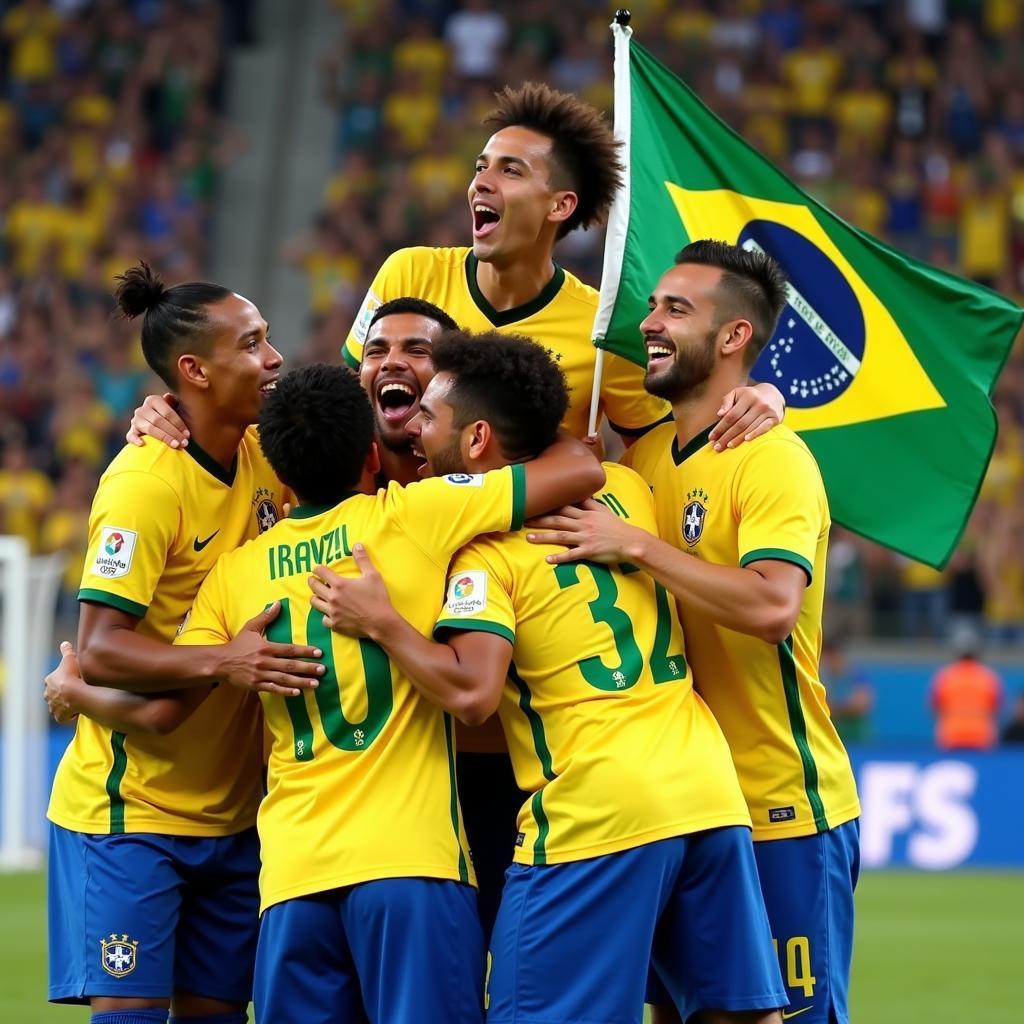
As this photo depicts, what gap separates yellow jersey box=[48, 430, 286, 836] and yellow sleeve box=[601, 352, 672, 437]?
1.16m

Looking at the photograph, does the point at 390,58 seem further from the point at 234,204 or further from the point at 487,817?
the point at 487,817

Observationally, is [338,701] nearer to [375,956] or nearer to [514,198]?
[375,956]

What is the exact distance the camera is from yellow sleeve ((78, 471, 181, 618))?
4746 millimetres

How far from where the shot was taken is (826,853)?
491cm

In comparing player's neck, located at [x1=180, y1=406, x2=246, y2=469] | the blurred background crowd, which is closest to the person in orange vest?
the blurred background crowd

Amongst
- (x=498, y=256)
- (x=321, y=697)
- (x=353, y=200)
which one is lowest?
(x=321, y=697)

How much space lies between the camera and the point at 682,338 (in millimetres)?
4961

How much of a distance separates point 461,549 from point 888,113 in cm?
1599

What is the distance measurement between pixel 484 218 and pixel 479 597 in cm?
151

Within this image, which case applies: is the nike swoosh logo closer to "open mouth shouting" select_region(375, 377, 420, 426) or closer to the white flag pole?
"open mouth shouting" select_region(375, 377, 420, 426)

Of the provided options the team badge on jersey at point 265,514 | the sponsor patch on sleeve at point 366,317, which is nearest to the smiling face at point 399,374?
the sponsor patch on sleeve at point 366,317

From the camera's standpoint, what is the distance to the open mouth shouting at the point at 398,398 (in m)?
5.19

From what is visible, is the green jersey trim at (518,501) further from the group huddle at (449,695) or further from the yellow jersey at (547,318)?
the yellow jersey at (547,318)

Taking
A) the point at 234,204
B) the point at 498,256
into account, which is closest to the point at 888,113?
the point at 234,204
